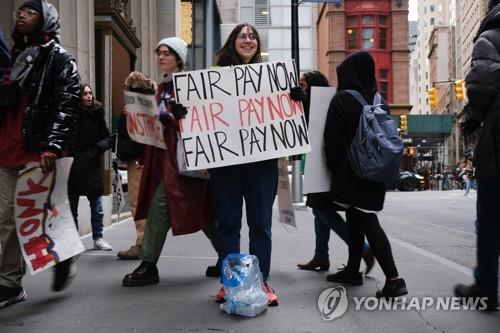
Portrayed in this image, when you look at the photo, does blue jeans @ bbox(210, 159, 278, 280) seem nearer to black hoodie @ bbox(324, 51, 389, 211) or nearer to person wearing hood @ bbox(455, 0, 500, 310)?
black hoodie @ bbox(324, 51, 389, 211)

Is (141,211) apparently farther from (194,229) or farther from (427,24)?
(427,24)

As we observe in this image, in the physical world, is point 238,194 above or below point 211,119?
below

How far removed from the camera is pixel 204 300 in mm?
3936

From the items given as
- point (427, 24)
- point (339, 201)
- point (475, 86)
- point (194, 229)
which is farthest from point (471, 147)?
point (427, 24)

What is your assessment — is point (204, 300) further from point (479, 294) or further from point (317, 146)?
point (479, 294)

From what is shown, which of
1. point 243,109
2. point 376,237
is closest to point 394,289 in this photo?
point 376,237

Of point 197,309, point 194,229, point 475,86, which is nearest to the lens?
point 475,86

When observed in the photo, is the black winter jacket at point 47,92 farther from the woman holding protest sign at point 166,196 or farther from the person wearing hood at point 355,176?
the person wearing hood at point 355,176

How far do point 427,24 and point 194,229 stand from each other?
553 ft

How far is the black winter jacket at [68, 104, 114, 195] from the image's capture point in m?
6.02

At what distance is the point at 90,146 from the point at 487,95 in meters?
4.21

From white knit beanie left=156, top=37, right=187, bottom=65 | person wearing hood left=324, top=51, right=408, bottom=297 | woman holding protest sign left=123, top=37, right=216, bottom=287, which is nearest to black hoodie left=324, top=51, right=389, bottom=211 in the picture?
person wearing hood left=324, top=51, right=408, bottom=297

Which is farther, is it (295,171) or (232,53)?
(295,171)

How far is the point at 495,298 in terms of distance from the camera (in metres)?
3.58
